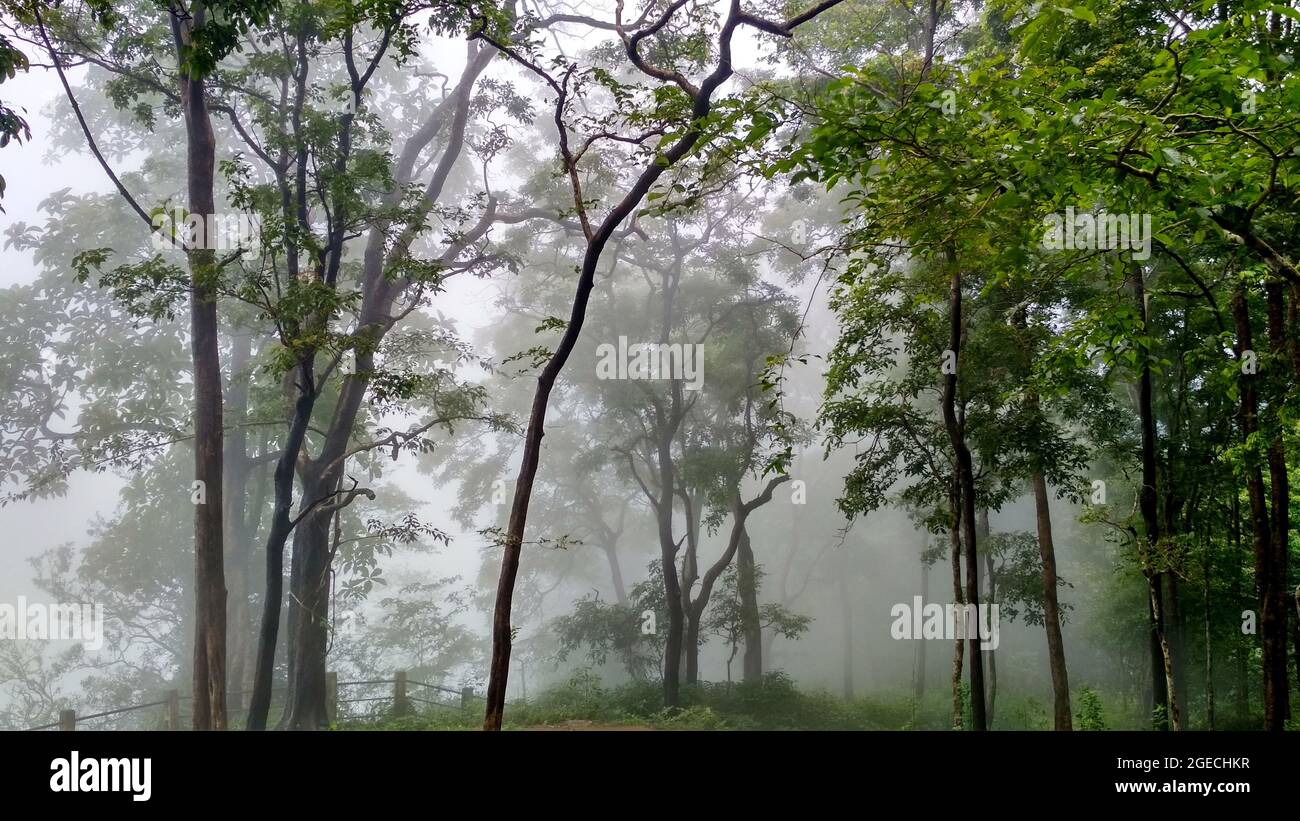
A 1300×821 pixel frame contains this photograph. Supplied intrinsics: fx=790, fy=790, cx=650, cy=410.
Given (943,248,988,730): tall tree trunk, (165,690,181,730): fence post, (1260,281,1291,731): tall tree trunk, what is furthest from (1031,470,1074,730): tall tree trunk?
(165,690,181,730): fence post

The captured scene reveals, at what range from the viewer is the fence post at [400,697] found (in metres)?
13.9

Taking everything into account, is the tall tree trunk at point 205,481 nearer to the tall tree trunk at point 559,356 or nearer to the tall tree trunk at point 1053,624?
the tall tree trunk at point 559,356

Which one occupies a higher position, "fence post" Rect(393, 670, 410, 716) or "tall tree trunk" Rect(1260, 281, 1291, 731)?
"tall tree trunk" Rect(1260, 281, 1291, 731)

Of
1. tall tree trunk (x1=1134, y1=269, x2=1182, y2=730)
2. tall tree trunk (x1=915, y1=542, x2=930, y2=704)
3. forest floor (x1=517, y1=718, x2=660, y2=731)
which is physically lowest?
tall tree trunk (x1=915, y1=542, x2=930, y2=704)

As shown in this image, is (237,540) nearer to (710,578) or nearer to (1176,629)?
(710,578)

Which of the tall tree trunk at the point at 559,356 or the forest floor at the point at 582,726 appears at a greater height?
the tall tree trunk at the point at 559,356

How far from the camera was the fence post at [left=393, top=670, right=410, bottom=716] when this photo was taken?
1393 cm

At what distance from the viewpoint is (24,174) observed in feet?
188

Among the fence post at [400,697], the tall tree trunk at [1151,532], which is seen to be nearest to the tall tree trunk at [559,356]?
the tall tree trunk at [1151,532]

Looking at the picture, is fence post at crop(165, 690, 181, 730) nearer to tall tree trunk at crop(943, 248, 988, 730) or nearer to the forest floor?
the forest floor

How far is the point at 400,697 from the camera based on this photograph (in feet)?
46.0
